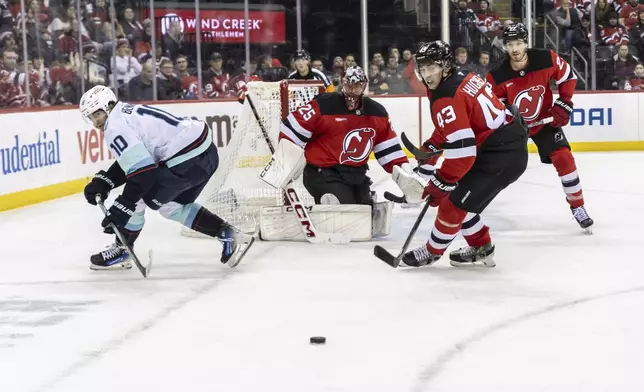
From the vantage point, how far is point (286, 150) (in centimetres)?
504

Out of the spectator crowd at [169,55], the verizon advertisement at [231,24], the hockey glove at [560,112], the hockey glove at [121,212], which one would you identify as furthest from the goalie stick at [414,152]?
the verizon advertisement at [231,24]

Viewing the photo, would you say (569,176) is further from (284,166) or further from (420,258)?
(284,166)

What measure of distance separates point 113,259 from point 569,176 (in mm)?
2416

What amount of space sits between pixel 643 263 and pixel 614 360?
5.50ft

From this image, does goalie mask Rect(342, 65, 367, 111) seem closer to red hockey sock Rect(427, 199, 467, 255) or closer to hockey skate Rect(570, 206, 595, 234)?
red hockey sock Rect(427, 199, 467, 255)

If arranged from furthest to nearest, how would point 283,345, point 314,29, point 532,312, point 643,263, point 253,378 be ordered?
point 314,29 → point 643,263 → point 532,312 → point 283,345 → point 253,378

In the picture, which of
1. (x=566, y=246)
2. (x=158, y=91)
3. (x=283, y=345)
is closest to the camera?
(x=283, y=345)

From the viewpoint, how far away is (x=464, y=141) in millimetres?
3873

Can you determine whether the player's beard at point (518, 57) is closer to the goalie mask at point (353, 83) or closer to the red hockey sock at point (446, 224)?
the goalie mask at point (353, 83)

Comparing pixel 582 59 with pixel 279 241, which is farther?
pixel 582 59

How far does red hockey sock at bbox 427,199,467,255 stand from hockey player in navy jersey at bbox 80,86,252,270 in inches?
32.4

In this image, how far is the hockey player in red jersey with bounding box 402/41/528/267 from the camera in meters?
3.90

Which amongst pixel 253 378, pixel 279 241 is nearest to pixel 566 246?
pixel 279 241

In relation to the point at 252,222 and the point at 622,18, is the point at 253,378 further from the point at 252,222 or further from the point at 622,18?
the point at 622,18
